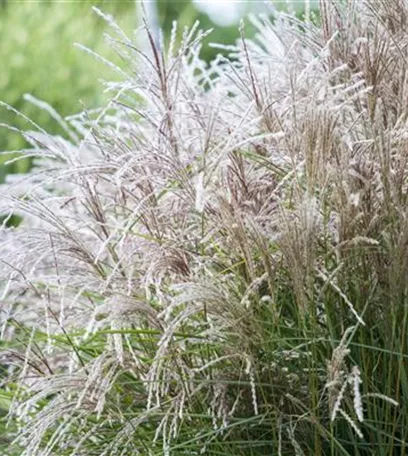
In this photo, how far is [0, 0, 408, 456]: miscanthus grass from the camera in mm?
1967

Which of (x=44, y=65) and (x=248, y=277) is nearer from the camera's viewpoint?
(x=248, y=277)

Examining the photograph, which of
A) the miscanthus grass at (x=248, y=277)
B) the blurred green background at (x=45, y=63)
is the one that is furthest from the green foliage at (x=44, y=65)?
the miscanthus grass at (x=248, y=277)

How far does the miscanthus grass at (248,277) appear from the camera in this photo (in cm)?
197

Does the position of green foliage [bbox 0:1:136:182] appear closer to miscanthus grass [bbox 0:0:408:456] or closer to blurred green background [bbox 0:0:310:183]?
blurred green background [bbox 0:0:310:183]

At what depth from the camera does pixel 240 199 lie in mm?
2172

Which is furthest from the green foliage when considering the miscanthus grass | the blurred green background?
the miscanthus grass

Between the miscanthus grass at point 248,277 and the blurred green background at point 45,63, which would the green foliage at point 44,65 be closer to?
the blurred green background at point 45,63

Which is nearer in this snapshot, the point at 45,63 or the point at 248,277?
the point at 248,277

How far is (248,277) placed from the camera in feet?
7.06

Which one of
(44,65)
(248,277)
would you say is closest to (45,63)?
(44,65)

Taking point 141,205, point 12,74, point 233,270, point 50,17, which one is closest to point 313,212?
point 233,270

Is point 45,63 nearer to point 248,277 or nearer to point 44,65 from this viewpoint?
point 44,65

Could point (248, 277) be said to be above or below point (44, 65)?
below

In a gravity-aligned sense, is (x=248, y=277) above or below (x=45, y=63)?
below
